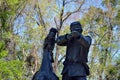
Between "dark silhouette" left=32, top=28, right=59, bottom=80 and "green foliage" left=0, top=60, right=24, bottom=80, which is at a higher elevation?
"dark silhouette" left=32, top=28, right=59, bottom=80

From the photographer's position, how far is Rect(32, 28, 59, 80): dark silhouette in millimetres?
6027

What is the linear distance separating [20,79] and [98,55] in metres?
7.00

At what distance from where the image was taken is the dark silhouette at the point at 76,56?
6.04 metres

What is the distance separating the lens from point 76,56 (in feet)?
20.2

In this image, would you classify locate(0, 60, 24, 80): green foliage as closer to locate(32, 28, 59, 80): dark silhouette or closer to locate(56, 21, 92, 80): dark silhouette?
locate(32, 28, 59, 80): dark silhouette

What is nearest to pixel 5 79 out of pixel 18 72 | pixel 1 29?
pixel 18 72

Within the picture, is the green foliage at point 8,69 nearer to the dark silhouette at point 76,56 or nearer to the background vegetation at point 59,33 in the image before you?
the background vegetation at point 59,33

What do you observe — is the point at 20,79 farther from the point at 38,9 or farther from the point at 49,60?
the point at 49,60

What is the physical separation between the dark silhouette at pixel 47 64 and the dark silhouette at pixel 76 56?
24 cm

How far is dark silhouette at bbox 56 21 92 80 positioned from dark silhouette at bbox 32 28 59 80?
0.24m

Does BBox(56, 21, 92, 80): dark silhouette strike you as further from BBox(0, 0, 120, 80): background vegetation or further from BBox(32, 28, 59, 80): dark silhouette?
BBox(0, 0, 120, 80): background vegetation

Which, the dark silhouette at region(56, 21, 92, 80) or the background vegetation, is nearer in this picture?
the dark silhouette at region(56, 21, 92, 80)

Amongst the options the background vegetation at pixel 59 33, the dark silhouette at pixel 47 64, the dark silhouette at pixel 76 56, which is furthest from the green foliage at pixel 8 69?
the dark silhouette at pixel 76 56

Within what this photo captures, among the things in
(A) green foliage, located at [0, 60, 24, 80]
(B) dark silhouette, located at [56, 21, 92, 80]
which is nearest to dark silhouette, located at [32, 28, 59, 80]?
(B) dark silhouette, located at [56, 21, 92, 80]
